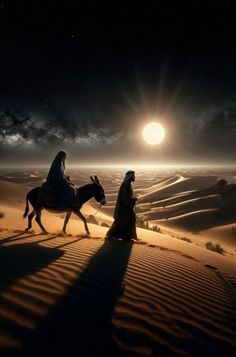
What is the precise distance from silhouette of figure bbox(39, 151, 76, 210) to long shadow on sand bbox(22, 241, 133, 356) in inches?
182

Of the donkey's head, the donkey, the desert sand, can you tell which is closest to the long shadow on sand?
the desert sand

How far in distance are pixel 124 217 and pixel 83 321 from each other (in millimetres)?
6257

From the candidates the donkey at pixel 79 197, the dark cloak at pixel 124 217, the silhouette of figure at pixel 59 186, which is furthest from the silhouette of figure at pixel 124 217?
the silhouette of figure at pixel 59 186

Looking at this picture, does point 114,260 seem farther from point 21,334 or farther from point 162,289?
point 21,334

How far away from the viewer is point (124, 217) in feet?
31.0

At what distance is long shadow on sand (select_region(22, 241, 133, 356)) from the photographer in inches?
108

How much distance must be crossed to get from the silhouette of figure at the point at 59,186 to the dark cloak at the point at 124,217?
5.80 feet

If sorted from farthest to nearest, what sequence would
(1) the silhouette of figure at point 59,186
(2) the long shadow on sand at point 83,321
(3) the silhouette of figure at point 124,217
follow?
(3) the silhouette of figure at point 124,217
(1) the silhouette of figure at point 59,186
(2) the long shadow on sand at point 83,321

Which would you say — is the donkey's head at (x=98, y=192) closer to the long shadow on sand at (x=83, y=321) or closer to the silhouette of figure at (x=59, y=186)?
the silhouette of figure at (x=59, y=186)

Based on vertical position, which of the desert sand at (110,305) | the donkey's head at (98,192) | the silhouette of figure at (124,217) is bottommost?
the desert sand at (110,305)

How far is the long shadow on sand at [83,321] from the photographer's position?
8.99ft

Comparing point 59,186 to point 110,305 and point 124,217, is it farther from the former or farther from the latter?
point 110,305

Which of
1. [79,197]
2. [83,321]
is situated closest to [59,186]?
[79,197]

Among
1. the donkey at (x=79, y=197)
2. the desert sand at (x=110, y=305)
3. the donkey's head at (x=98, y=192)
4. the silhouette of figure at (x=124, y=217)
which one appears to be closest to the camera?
the desert sand at (x=110, y=305)
